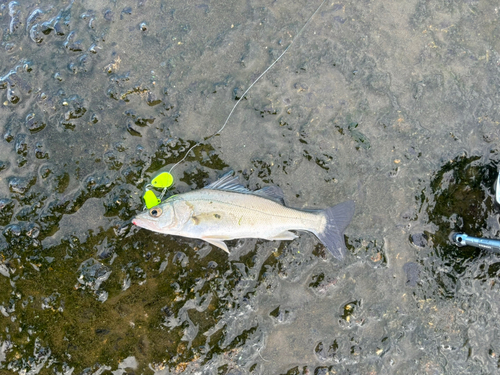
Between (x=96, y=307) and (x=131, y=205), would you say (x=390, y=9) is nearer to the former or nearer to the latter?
(x=131, y=205)

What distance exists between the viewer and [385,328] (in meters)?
3.96

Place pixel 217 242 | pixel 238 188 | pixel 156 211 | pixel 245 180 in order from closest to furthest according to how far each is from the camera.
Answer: pixel 156 211 → pixel 217 242 → pixel 238 188 → pixel 245 180

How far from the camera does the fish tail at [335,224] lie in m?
3.72

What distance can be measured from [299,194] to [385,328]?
184cm

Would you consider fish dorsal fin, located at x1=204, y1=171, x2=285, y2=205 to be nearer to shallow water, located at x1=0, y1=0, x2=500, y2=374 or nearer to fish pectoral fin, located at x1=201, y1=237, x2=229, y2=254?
shallow water, located at x1=0, y1=0, x2=500, y2=374

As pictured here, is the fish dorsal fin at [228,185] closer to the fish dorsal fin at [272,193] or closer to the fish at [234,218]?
the fish at [234,218]

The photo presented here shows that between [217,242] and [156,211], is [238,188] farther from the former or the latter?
[156,211]

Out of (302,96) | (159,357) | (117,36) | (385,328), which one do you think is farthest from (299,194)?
(117,36)

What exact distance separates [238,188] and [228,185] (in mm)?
115

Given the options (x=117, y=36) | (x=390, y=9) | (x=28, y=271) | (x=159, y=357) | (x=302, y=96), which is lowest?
(x=159, y=357)

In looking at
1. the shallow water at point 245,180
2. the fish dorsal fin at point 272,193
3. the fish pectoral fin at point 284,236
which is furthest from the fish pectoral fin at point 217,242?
the fish dorsal fin at point 272,193

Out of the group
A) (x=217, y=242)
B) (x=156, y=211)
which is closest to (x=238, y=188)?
(x=217, y=242)

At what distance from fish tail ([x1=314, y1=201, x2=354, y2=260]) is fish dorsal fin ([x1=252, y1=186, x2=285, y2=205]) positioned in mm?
494

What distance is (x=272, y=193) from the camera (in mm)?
3799
